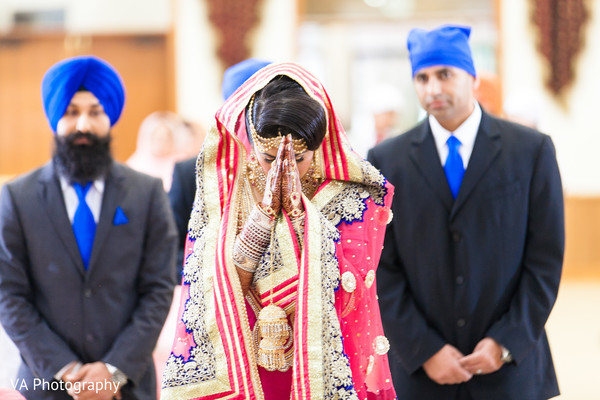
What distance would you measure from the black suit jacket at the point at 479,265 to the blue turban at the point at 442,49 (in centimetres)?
32

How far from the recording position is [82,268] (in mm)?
2562

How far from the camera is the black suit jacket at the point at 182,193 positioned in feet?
10.1

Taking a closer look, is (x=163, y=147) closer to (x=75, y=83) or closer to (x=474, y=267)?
(x=75, y=83)

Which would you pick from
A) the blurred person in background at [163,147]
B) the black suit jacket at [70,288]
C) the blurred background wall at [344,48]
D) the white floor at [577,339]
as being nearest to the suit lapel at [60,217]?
the black suit jacket at [70,288]

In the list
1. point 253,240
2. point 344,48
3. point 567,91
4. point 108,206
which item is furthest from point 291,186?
point 567,91

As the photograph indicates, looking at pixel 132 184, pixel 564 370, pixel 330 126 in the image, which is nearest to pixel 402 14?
pixel 564 370

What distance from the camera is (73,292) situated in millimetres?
2555

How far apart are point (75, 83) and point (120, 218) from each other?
0.55 meters

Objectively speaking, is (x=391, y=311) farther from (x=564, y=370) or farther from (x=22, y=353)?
(x=564, y=370)

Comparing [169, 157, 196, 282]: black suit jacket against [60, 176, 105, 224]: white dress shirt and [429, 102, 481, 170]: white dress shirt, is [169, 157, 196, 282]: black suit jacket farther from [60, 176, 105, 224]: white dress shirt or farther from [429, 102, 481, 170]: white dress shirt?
[429, 102, 481, 170]: white dress shirt

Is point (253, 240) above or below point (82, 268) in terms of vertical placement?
above

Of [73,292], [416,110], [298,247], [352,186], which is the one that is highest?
[416,110]

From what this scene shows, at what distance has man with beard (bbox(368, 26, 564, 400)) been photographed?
2393 mm

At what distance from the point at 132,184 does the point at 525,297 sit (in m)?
1.39
